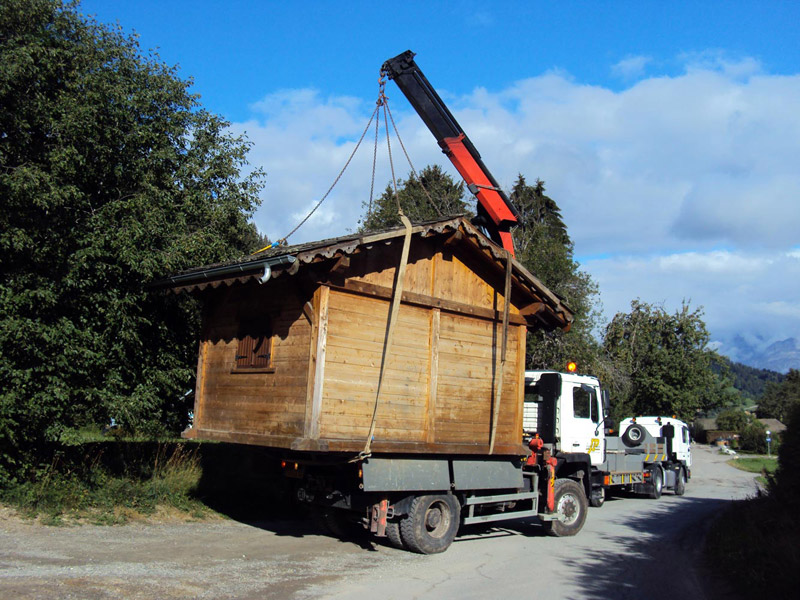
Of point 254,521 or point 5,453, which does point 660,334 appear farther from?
point 5,453

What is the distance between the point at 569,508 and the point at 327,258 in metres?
7.34

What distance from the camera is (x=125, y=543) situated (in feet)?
33.0

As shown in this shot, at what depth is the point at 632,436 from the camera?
65.3 ft

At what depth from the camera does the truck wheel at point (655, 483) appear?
69.3 ft

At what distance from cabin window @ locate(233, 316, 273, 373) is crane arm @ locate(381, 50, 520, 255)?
5.22 metres

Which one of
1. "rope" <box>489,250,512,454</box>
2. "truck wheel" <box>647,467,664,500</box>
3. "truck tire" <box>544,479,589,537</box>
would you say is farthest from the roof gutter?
"truck wheel" <box>647,467,664,500</box>

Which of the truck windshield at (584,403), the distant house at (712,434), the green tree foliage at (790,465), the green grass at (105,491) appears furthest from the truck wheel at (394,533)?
the distant house at (712,434)

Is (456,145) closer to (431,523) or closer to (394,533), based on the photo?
(431,523)

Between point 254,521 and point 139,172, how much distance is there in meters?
6.92

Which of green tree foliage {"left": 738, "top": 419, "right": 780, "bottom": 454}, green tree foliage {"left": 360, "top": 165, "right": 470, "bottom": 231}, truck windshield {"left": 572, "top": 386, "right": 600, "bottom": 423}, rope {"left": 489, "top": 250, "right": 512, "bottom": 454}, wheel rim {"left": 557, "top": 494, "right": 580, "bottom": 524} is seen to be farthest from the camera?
green tree foliage {"left": 738, "top": 419, "right": 780, "bottom": 454}

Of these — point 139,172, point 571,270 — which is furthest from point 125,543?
point 571,270

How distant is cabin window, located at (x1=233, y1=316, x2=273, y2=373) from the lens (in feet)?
35.0

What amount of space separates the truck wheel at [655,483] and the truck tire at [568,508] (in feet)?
28.5

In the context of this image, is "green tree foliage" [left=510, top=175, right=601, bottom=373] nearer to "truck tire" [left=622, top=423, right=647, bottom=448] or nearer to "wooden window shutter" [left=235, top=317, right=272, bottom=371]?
"truck tire" [left=622, top=423, right=647, bottom=448]
